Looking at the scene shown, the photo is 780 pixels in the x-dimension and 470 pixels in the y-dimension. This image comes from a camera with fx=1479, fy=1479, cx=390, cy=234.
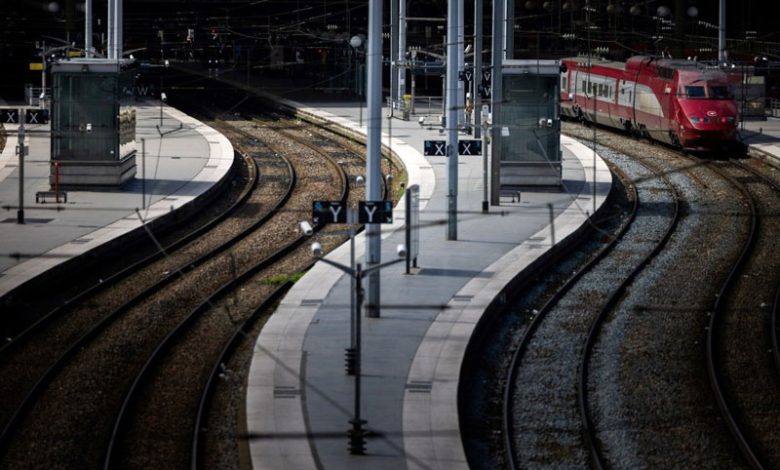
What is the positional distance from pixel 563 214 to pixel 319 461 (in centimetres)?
1798

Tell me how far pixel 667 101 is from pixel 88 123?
18.7 meters

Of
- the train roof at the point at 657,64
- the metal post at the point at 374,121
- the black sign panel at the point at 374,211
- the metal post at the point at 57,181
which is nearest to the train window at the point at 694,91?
the train roof at the point at 657,64

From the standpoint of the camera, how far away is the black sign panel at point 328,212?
62.9ft

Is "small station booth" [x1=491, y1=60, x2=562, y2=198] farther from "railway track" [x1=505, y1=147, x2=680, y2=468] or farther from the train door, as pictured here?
the train door

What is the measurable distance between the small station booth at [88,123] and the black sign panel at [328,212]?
1607cm

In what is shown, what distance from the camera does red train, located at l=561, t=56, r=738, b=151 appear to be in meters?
43.5

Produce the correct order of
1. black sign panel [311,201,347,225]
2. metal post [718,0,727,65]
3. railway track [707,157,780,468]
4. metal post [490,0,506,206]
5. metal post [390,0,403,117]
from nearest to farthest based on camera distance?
1. railway track [707,157,780,468]
2. black sign panel [311,201,347,225]
3. metal post [490,0,506,206]
4. metal post [718,0,727,65]
5. metal post [390,0,403,117]

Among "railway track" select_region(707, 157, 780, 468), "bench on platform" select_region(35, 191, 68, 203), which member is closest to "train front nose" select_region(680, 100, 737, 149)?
"railway track" select_region(707, 157, 780, 468)

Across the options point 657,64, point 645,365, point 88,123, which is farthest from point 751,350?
point 657,64

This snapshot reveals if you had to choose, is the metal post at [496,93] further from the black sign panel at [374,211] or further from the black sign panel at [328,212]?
the black sign panel at [328,212]

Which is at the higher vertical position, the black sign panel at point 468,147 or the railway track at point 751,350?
the black sign panel at point 468,147

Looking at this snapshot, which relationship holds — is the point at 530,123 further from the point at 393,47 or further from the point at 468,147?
the point at 393,47

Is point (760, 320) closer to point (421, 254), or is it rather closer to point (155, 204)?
point (421, 254)

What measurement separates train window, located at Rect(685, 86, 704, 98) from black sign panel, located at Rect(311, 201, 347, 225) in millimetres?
26232
